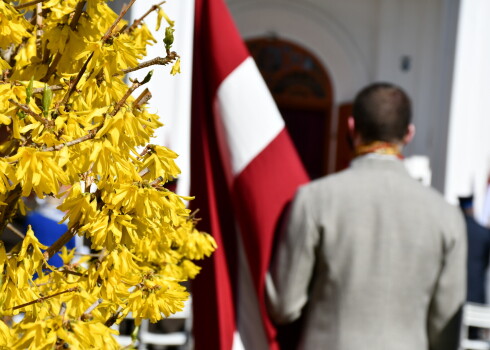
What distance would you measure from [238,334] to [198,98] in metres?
0.74

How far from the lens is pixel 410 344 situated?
76.0 inches

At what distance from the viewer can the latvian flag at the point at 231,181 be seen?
6.66 ft

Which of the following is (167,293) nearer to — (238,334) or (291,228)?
(291,228)

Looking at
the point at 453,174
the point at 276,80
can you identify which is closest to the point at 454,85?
the point at 453,174

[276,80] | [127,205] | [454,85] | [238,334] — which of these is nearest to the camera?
[127,205]

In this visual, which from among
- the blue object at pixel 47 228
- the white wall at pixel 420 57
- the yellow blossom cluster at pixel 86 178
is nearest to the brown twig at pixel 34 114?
the yellow blossom cluster at pixel 86 178

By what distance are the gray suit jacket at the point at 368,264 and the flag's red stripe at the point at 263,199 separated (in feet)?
0.21

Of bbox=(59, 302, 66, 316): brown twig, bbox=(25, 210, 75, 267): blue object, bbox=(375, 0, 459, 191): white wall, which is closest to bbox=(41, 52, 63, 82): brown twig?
bbox=(59, 302, 66, 316): brown twig

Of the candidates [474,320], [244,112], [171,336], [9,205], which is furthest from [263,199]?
[474,320]

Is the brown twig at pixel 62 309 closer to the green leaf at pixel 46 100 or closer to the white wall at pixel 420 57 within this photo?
the green leaf at pixel 46 100

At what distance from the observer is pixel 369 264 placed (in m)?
1.92

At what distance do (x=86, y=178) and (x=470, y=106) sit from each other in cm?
730

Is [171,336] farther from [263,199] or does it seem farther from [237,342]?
[263,199]

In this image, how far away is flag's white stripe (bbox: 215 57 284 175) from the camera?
204cm
